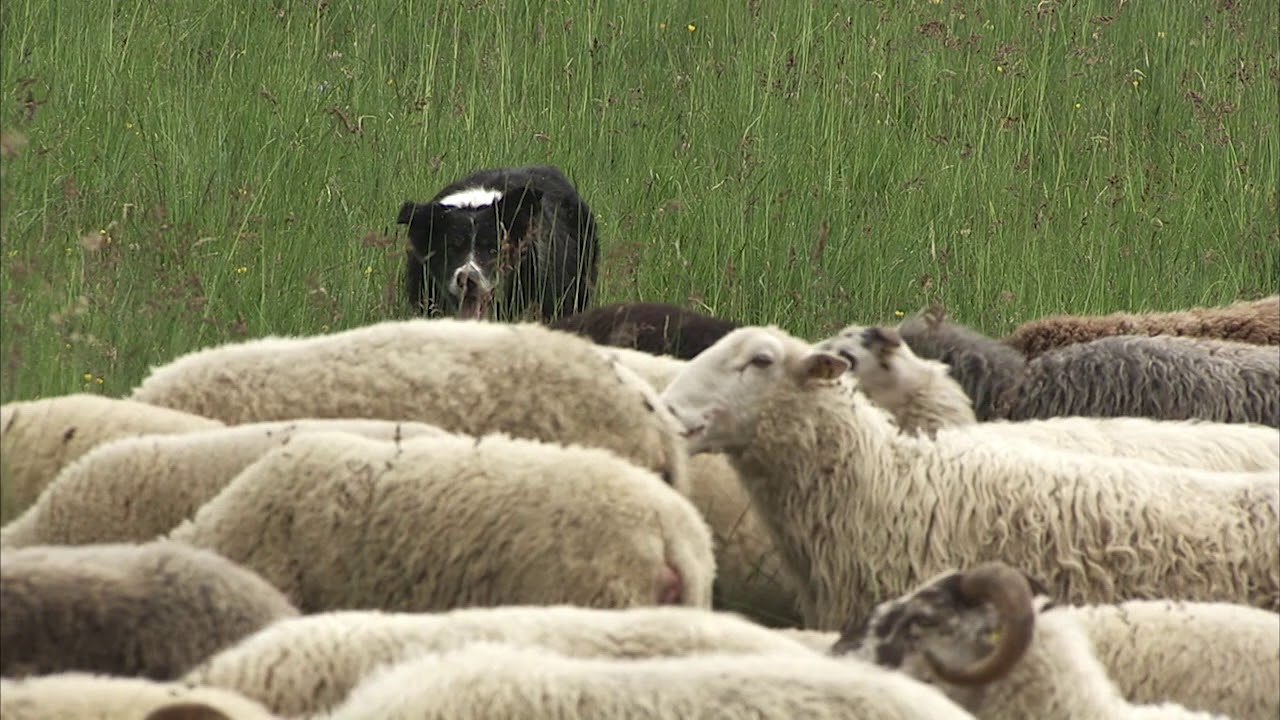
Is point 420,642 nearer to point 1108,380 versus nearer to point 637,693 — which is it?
point 637,693

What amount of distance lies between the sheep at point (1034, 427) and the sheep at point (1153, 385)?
0.78 meters

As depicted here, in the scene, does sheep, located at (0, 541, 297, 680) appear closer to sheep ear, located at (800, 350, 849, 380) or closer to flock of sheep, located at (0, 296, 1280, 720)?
flock of sheep, located at (0, 296, 1280, 720)

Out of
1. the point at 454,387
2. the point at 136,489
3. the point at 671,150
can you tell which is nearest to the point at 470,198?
the point at 671,150

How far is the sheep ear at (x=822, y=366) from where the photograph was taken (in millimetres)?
5336

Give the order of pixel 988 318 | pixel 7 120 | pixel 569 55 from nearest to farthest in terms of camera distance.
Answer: pixel 7 120 < pixel 988 318 < pixel 569 55

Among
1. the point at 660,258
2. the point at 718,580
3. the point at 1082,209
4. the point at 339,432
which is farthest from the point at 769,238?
the point at 339,432

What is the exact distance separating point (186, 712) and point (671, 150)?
764cm

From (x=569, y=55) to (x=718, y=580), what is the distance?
690 centimetres

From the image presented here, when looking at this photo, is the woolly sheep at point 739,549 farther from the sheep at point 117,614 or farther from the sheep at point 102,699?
the sheep at point 102,699

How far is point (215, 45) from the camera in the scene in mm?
11055

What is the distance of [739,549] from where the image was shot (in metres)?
5.52

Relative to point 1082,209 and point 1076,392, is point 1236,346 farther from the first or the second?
point 1082,209

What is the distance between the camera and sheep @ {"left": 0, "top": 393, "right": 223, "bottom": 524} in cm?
477

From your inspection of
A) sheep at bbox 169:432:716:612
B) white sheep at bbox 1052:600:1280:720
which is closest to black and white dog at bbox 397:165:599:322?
sheep at bbox 169:432:716:612
